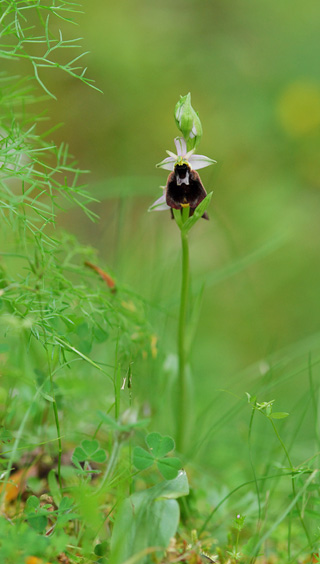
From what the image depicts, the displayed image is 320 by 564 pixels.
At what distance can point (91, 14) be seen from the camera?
360 centimetres

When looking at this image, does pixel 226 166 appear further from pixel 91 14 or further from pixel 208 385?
pixel 208 385

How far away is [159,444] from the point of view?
3.23ft

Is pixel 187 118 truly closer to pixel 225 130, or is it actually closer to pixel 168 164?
pixel 168 164

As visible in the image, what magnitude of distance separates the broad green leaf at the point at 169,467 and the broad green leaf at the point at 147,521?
0.05 feet

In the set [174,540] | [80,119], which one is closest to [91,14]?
[80,119]

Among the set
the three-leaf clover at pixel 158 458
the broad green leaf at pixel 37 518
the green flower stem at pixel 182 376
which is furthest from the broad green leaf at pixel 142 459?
the green flower stem at pixel 182 376

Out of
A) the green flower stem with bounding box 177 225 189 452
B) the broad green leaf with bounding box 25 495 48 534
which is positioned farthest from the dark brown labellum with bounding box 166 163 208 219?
the broad green leaf with bounding box 25 495 48 534

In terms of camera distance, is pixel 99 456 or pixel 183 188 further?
pixel 183 188

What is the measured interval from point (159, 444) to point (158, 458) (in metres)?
0.02

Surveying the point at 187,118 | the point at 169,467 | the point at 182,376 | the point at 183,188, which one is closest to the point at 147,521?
the point at 169,467

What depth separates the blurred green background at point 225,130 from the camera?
2961 mm

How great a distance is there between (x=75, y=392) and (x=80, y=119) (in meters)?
2.55

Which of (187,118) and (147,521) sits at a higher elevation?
(187,118)

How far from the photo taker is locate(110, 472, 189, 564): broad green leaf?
90 centimetres
